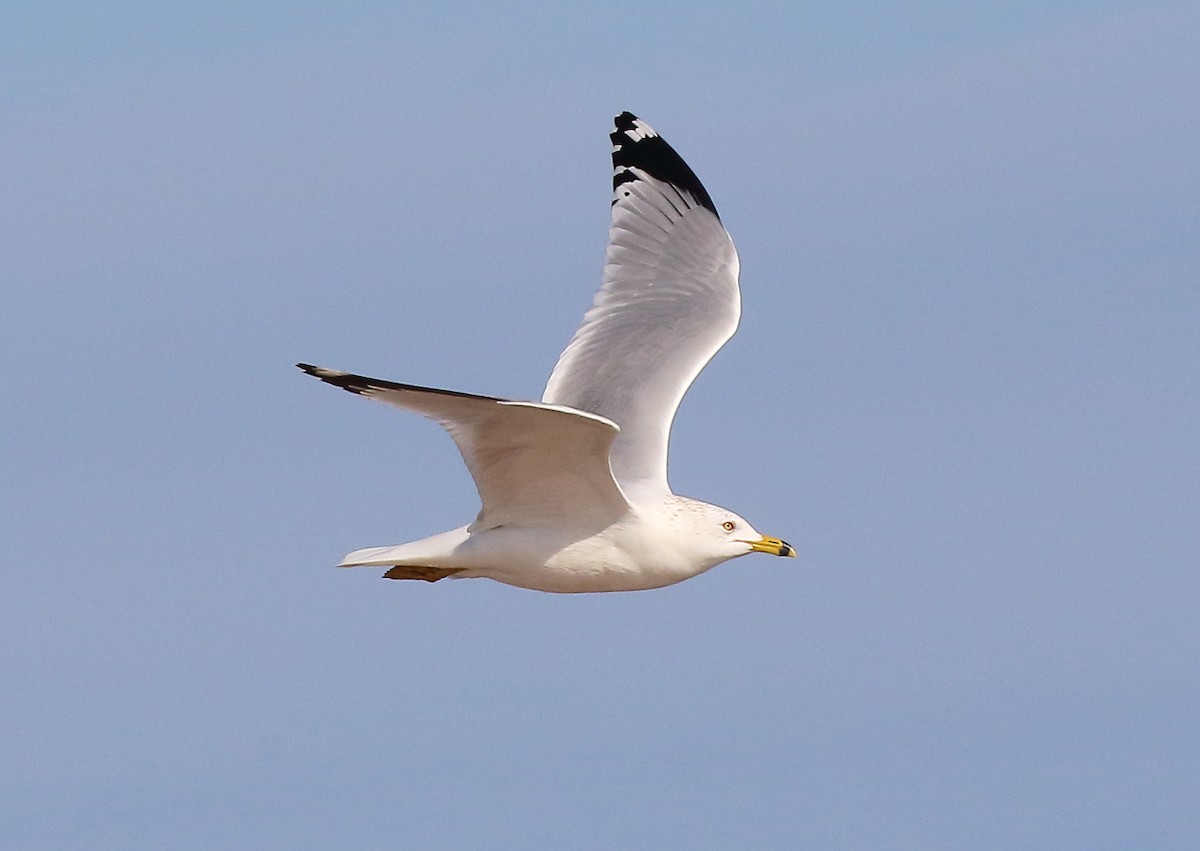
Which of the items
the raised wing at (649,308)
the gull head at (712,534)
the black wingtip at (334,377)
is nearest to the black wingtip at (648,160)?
the raised wing at (649,308)

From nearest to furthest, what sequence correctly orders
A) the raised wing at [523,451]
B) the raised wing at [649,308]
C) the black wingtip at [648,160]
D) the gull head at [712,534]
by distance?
1. the raised wing at [523,451]
2. the gull head at [712,534]
3. the raised wing at [649,308]
4. the black wingtip at [648,160]

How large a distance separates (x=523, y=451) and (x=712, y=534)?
132 cm

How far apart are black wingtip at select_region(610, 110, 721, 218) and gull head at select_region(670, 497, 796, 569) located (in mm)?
3834

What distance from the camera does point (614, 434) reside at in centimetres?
967

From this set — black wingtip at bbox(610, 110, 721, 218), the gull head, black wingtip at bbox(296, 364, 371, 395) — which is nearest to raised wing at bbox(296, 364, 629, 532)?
black wingtip at bbox(296, 364, 371, 395)

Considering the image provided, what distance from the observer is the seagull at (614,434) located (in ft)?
32.4

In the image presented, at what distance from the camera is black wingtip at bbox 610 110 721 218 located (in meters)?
14.5

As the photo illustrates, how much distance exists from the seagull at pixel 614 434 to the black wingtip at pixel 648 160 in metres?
0.02

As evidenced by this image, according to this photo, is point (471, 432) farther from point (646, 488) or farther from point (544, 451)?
point (646, 488)

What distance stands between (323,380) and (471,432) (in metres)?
1.33

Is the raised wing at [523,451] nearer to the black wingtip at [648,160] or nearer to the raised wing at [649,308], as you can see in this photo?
the raised wing at [649,308]

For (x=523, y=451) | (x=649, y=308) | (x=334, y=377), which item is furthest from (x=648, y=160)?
(x=334, y=377)

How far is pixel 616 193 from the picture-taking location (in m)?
14.4

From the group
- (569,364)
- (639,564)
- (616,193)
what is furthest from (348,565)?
(616,193)
